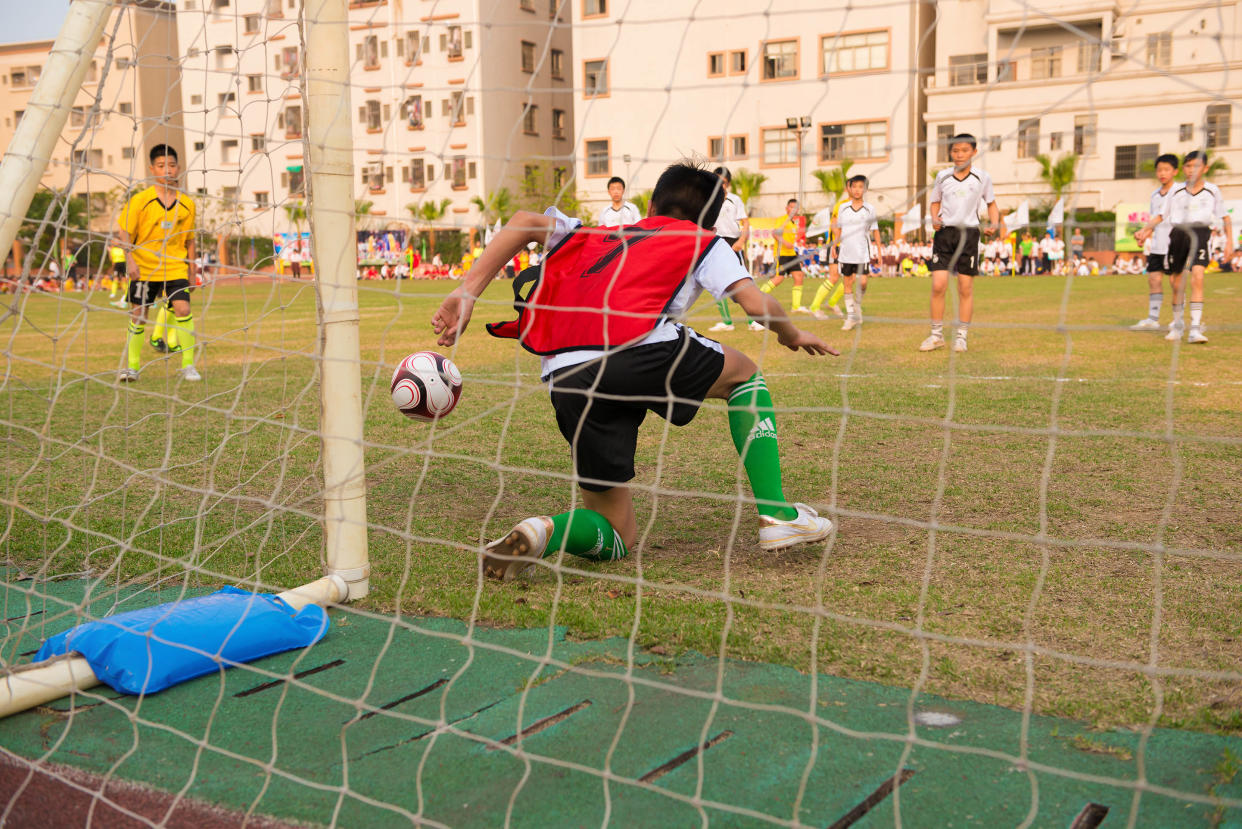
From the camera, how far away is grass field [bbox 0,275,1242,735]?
256cm

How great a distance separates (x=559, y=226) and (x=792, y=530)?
1.22 meters

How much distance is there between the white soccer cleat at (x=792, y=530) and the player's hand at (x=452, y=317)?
1.16m

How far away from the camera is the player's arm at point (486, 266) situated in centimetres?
306

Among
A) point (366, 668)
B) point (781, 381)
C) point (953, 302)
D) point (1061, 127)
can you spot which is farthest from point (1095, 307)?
point (1061, 127)

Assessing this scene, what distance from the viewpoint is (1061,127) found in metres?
39.9

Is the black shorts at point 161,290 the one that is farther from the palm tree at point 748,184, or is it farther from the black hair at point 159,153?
the palm tree at point 748,184

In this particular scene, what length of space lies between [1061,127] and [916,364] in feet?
118

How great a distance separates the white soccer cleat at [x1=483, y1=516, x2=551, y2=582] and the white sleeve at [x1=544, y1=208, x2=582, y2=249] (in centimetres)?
86

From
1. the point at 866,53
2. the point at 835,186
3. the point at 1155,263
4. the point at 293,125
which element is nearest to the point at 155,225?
the point at 835,186

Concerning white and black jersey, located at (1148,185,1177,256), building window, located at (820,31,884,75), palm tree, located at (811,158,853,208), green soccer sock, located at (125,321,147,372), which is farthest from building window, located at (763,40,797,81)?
building window, located at (820,31,884,75)

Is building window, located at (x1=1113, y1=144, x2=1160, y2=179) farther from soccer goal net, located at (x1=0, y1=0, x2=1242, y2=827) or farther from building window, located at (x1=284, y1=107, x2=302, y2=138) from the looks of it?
soccer goal net, located at (x1=0, y1=0, x2=1242, y2=827)

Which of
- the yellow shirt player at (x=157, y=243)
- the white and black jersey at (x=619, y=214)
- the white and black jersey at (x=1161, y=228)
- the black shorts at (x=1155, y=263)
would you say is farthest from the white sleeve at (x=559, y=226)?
the black shorts at (x=1155, y=263)

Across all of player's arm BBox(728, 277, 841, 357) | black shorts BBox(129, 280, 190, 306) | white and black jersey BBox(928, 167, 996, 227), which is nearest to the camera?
player's arm BBox(728, 277, 841, 357)

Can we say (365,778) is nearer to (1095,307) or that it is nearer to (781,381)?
(781,381)
